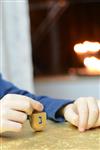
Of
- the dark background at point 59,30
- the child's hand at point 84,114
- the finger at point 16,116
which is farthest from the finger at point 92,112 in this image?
the dark background at point 59,30

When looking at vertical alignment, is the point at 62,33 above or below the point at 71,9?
below

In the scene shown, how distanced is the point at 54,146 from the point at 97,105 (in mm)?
144

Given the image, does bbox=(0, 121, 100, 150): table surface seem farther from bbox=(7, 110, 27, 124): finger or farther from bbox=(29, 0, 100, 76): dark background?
bbox=(29, 0, 100, 76): dark background

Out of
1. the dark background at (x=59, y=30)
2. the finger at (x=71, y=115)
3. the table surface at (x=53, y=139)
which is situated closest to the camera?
the table surface at (x=53, y=139)

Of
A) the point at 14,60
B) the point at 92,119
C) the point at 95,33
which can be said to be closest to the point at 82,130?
the point at 92,119

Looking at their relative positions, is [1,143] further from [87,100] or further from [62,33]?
[62,33]

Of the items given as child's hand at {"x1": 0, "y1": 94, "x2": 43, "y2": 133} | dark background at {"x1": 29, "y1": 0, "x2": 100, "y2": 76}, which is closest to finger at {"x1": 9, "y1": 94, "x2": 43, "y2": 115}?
child's hand at {"x1": 0, "y1": 94, "x2": 43, "y2": 133}

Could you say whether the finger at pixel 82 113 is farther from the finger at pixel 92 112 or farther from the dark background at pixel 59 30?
the dark background at pixel 59 30

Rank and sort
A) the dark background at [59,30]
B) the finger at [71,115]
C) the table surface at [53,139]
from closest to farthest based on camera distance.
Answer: the table surface at [53,139]
the finger at [71,115]
the dark background at [59,30]

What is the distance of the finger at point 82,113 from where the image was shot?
23.1 inches

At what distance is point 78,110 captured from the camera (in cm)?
61

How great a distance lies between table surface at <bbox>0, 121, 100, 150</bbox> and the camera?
50 cm

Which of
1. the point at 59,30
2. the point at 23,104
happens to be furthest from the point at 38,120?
the point at 59,30

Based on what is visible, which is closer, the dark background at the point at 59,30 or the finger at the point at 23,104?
the finger at the point at 23,104
